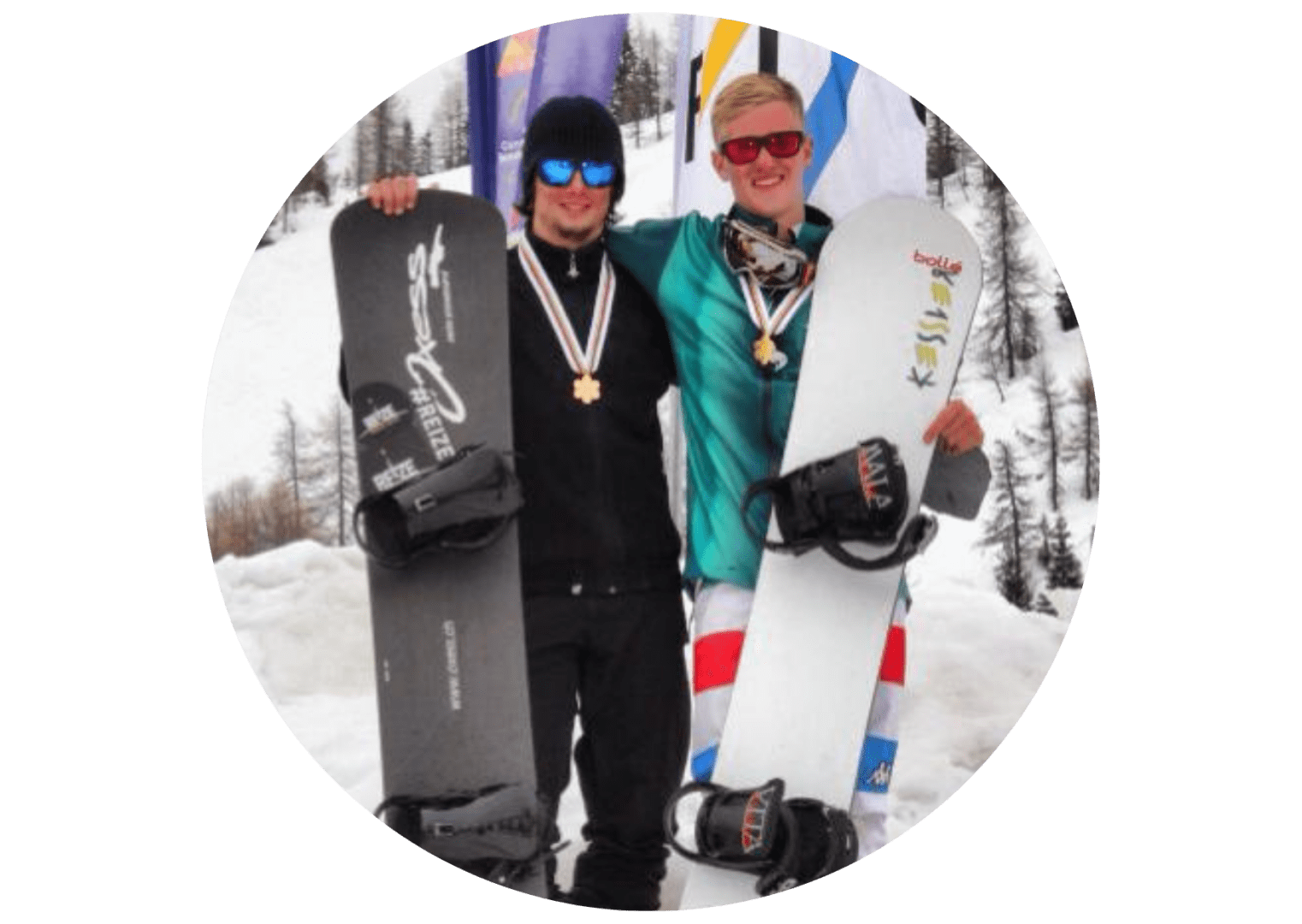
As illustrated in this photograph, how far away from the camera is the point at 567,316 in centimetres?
611

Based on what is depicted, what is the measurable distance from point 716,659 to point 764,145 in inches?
45.7

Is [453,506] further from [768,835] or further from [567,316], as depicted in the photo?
[768,835]

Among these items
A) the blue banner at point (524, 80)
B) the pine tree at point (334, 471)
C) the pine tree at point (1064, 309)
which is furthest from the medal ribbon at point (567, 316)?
the pine tree at point (1064, 309)

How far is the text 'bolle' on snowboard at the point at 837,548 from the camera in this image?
6117 millimetres

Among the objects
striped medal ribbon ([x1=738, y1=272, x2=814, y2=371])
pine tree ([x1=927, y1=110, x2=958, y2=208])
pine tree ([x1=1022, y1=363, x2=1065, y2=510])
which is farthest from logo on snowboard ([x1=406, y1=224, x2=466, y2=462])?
pine tree ([x1=1022, y1=363, x2=1065, y2=510])

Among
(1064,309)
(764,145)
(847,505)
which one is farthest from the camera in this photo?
(1064,309)

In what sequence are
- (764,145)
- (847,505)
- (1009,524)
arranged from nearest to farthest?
(847,505) → (764,145) → (1009,524)

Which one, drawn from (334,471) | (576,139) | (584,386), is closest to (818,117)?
(576,139)

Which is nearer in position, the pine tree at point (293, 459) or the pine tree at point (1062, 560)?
the pine tree at point (293, 459)

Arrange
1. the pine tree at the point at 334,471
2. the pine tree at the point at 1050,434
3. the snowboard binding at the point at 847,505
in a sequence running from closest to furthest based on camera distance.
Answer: the snowboard binding at the point at 847,505, the pine tree at the point at 334,471, the pine tree at the point at 1050,434

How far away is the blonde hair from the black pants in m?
1.08

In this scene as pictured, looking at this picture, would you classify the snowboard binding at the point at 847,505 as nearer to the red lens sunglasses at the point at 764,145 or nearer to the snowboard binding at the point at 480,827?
the red lens sunglasses at the point at 764,145

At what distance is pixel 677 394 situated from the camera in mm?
6137

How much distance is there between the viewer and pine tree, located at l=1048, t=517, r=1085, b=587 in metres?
6.33
